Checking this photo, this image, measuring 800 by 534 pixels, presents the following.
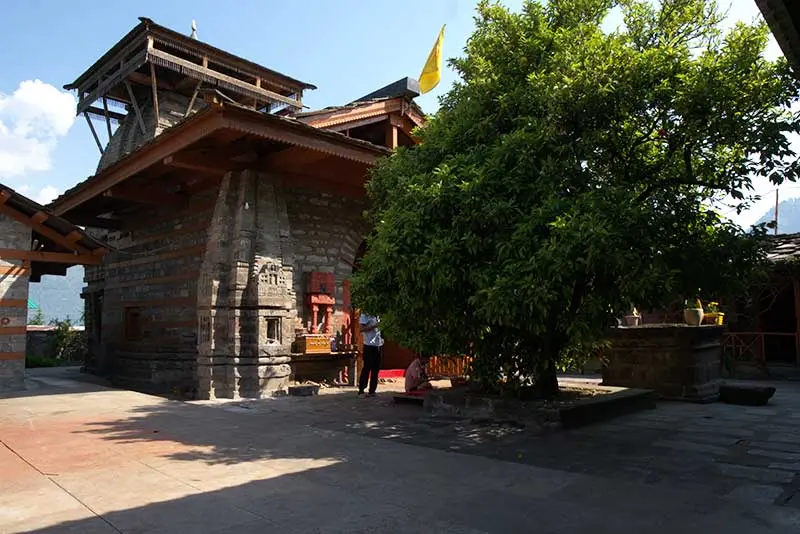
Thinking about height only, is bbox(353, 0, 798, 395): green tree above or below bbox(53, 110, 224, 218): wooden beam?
below

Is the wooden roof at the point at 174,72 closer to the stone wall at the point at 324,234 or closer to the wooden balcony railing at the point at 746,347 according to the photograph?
the stone wall at the point at 324,234

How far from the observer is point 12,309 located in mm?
10648

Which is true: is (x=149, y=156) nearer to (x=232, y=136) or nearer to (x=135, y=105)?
(x=232, y=136)

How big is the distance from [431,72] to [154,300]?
8054mm

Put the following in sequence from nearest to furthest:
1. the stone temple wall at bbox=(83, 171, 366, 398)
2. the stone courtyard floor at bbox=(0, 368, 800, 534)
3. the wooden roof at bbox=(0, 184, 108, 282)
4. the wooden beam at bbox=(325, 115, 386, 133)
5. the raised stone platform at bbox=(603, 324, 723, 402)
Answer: the stone courtyard floor at bbox=(0, 368, 800, 534) < the raised stone platform at bbox=(603, 324, 723, 402) < the stone temple wall at bbox=(83, 171, 366, 398) < the wooden roof at bbox=(0, 184, 108, 282) < the wooden beam at bbox=(325, 115, 386, 133)

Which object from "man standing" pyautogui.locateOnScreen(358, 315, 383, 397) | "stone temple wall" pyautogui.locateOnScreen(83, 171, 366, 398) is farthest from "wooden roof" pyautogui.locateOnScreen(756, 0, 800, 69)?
"stone temple wall" pyautogui.locateOnScreen(83, 171, 366, 398)

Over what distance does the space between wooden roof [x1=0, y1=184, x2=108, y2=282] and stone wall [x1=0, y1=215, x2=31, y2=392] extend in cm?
15

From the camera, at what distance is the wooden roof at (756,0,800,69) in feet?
11.0

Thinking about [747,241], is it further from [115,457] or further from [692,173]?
[115,457]

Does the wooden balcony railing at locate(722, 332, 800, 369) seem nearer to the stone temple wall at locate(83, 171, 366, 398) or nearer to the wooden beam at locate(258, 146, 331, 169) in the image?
the stone temple wall at locate(83, 171, 366, 398)

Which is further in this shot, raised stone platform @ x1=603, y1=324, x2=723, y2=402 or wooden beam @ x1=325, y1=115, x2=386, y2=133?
wooden beam @ x1=325, y1=115, x2=386, y2=133

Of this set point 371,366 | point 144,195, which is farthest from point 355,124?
point 371,366

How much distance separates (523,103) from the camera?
6586 millimetres

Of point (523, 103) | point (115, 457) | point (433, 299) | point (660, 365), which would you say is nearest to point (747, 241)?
point (523, 103)
